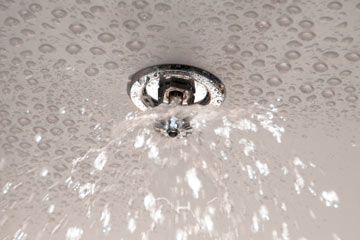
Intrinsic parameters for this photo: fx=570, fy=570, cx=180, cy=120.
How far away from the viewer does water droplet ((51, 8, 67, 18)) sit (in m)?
0.91

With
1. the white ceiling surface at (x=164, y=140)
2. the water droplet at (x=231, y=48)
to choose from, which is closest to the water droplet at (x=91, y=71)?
the white ceiling surface at (x=164, y=140)

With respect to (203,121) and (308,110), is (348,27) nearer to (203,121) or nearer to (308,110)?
(308,110)

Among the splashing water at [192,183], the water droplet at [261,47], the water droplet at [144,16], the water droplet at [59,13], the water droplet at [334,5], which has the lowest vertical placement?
the splashing water at [192,183]

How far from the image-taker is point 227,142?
1.19 metres

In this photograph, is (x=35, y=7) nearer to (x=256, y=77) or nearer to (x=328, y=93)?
(x=256, y=77)

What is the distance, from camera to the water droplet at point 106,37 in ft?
3.11

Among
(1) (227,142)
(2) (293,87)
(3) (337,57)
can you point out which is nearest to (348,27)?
(3) (337,57)

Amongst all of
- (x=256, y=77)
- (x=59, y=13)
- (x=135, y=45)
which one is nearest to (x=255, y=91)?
(x=256, y=77)

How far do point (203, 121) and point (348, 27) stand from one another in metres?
0.36

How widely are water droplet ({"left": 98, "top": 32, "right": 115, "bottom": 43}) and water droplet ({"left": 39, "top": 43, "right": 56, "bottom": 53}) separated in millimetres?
92

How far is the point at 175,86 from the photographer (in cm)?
102

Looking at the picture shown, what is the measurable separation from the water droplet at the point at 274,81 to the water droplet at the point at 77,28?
0.34 m

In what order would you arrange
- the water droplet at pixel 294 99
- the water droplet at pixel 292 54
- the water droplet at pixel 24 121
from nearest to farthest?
the water droplet at pixel 292 54, the water droplet at pixel 294 99, the water droplet at pixel 24 121

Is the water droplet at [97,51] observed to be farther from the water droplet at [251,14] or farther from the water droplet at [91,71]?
the water droplet at [251,14]
